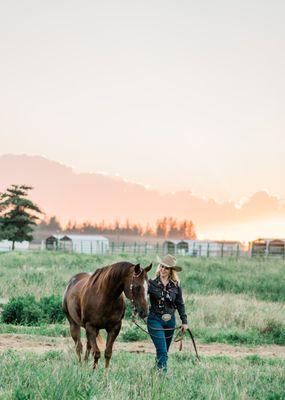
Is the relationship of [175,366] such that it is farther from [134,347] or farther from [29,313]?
[29,313]

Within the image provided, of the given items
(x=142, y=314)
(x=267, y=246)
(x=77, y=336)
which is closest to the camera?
(x=142, y=314)

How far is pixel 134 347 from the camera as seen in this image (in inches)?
547

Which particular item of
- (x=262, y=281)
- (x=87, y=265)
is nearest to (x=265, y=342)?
(x=262, y=281)

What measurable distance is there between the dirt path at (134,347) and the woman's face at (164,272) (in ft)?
16.6

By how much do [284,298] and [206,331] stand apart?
1120 cm

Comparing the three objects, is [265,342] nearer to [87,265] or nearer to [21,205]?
[87,265]

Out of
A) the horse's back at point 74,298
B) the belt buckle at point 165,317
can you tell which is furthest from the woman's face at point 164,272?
the horse's back at point 74,298

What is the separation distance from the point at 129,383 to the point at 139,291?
127 centimetres

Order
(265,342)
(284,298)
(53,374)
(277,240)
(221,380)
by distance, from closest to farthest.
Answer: (53,374)
(221,380)
(265,342)
(284,298)
(277,240)

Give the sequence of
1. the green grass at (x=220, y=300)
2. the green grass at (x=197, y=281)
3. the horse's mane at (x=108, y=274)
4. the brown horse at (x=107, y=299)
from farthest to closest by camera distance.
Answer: the green grass at (x=197, y=281) < the green grass at (x=220, y=300) < the horse's mane at (x=108, y=274) < the brown horse at (x=107, y=299)

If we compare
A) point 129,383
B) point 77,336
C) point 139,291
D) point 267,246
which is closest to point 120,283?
point 139,291

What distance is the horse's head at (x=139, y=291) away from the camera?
7.85 meters

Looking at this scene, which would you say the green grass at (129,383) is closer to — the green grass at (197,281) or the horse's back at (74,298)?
the horse's back at (74,298)

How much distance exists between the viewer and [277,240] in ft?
266
